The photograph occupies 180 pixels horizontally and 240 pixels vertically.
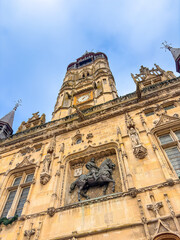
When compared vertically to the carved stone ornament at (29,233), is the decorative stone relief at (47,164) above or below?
above

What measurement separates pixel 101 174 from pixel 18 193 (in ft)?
17.2

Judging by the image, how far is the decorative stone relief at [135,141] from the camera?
368 inches

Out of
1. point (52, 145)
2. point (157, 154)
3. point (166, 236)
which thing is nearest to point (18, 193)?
point (52, 145)

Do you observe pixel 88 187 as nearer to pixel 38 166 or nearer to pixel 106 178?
pixel 106 178

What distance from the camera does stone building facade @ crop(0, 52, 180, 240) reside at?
7.34 metres

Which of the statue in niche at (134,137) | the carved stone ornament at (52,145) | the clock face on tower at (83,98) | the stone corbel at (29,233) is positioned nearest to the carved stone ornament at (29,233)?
the stone corbel at (29,233)

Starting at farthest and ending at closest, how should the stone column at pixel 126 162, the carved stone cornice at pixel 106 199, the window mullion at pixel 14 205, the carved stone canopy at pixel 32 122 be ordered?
1. the carved stone canopy at pixel 32 122
2. the window mullion at pixel 14 205
3. the stone column at pixel 126 162
4. the carved stone cornice at pixel 106 199

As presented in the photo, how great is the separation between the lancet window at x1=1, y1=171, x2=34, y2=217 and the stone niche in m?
2.53

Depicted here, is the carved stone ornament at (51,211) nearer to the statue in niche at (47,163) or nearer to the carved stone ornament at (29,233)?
the carved stone ornament at (29,233)

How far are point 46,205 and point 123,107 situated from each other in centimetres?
790

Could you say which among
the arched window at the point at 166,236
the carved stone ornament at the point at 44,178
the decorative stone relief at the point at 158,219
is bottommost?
the arched window at the point at 166,236

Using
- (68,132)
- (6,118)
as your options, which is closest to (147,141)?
(68,132)

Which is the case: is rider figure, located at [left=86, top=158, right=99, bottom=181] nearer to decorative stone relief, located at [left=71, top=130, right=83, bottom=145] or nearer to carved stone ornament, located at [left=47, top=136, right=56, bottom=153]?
decorative stone relief, located at [left=71, top=130, right=83, bottom=145]

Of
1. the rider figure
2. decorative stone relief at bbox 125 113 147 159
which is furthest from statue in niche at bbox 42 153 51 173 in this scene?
decorative stone relief at bbox 125 113 147 159
